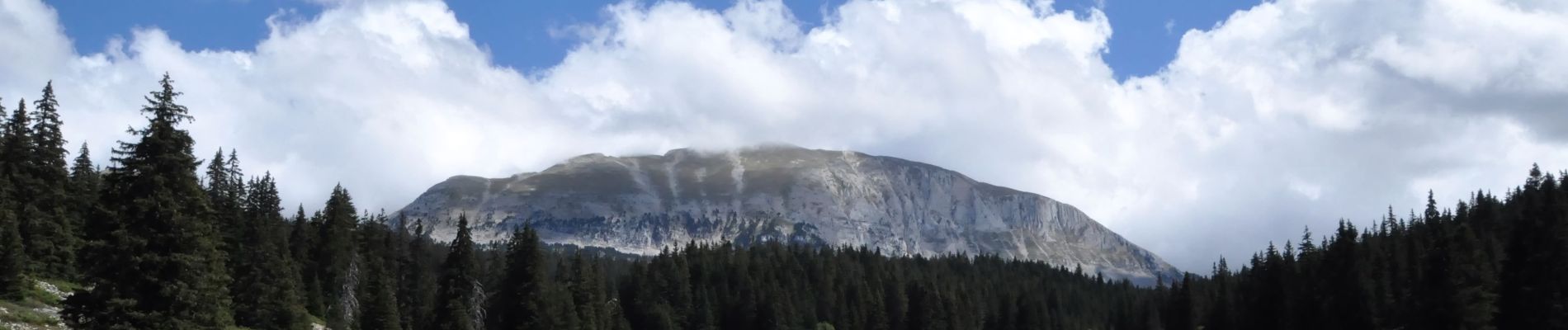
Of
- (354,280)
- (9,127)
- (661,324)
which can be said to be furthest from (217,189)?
(661,324)

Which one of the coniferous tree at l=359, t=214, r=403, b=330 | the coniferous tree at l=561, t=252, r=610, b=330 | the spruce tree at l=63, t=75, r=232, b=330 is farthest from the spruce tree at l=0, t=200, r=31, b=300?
the coniferous tree at l=561, t=252, r=610, b=330

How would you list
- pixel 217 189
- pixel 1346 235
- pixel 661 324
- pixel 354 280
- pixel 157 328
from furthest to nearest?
pixel 661 324 < pixel 1346 235 < pixel 217 189 < pixel 354 280 < pixel 157 328

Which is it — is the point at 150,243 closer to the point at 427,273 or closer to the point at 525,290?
the point at 525,290

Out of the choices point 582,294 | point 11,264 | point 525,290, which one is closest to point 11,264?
point 11,264

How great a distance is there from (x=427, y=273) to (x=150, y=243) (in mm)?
91135

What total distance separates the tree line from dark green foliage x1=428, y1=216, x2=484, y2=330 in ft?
0.39

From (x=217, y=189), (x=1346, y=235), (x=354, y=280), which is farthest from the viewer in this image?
(x=1346, y=235)

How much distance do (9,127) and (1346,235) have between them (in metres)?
118

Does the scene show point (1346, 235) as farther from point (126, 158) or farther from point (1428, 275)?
point (126, 158)

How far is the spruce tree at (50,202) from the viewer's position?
235ft

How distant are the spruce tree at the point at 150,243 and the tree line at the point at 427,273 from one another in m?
0.06

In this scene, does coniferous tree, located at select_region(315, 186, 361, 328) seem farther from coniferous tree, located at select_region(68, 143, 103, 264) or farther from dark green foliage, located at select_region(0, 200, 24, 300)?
dark green foliage, located at select_region(0, 200, 24, 300)

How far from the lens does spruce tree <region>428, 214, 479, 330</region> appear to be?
81.1 m

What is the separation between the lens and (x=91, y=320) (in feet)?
132
